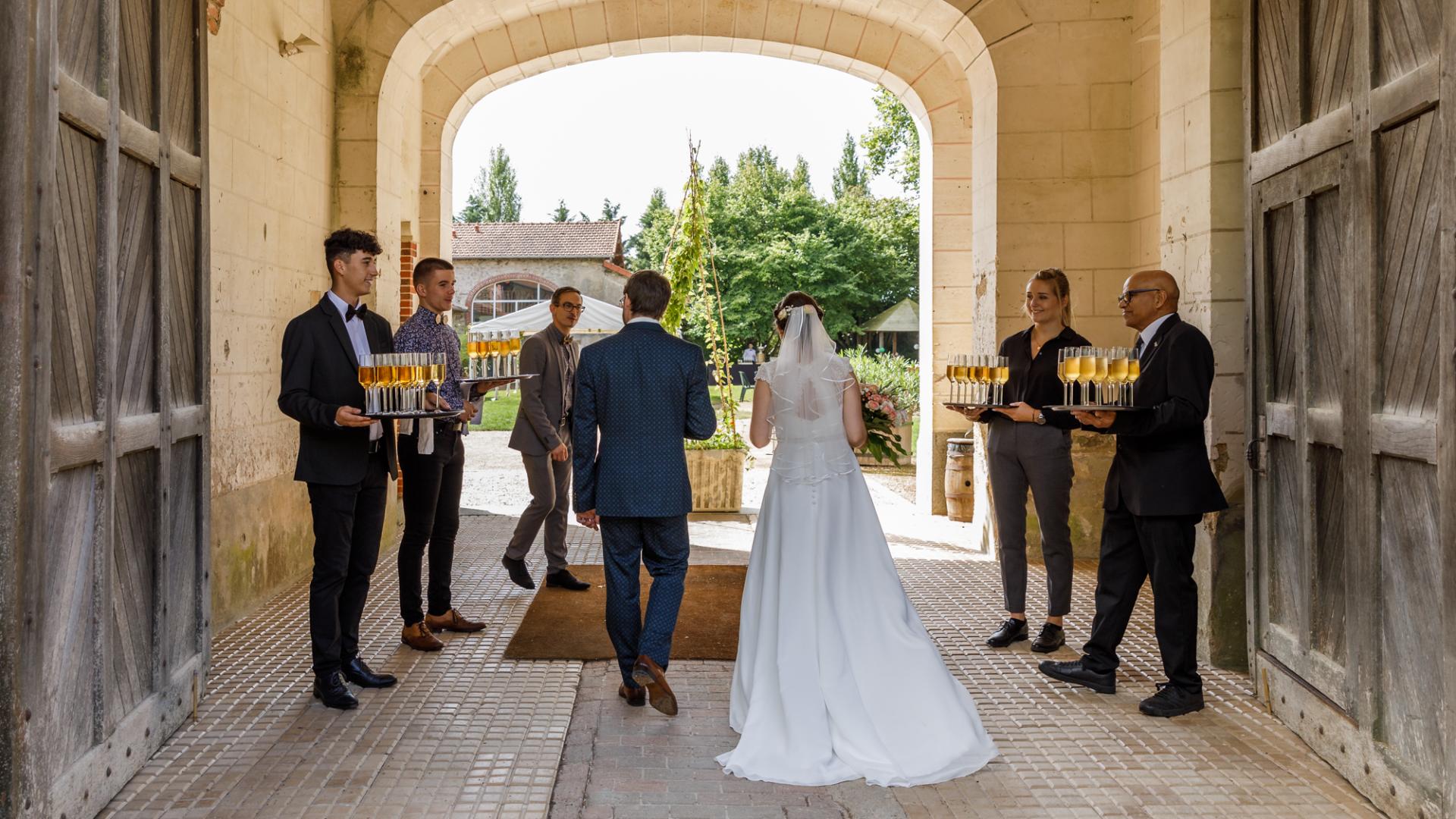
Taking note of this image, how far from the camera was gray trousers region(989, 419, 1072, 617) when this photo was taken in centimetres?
588

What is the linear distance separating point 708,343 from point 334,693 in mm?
7680

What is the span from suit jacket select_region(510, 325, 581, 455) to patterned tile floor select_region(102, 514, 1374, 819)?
4.87 feet

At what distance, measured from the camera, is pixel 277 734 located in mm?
4477

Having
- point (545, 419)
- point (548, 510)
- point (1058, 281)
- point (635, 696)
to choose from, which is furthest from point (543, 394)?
point (1058, 281)

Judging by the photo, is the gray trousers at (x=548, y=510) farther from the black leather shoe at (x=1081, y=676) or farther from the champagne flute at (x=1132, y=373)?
the champagne flute at (x=1132, y=373)

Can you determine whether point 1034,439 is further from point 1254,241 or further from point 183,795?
point 183,795

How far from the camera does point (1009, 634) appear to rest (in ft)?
19.9

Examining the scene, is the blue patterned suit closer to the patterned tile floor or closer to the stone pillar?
the patterned tile floor

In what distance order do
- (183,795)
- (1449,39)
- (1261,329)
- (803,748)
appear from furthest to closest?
(1261,329) < (803,748) < (183,795) < (1449,39)

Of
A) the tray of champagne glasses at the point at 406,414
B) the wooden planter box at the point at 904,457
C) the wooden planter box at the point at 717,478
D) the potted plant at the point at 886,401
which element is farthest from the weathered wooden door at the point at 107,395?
the wooden planter box at the point at 904,457

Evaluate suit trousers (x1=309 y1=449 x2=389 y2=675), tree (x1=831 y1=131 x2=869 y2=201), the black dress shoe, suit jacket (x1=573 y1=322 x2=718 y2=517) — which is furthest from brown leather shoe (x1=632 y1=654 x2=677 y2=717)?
tree (x1=831 y1=131 x2=869 y2=201)

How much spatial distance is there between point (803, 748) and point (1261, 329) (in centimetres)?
276

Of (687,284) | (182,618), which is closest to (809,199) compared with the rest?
(687,284)

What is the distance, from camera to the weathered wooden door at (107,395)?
316 cm
